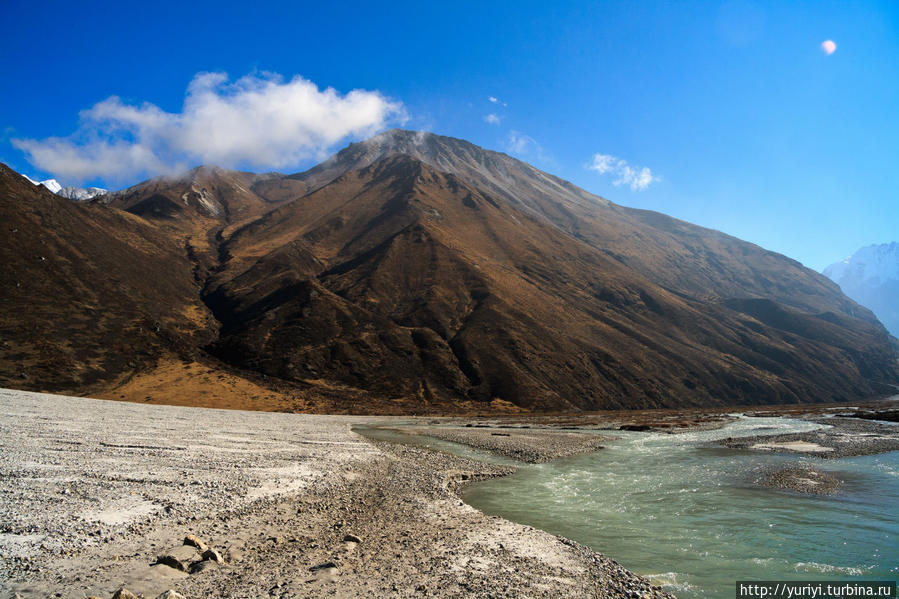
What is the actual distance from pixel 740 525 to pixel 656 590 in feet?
30.8

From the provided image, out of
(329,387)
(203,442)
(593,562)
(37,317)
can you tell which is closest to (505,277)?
(329,387)

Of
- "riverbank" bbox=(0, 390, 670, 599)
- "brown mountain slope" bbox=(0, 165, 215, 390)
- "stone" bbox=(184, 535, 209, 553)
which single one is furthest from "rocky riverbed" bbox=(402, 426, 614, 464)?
"brown mountain slope" bbox=(0, 165, 215, 390)

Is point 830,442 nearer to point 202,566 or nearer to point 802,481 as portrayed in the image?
point 802,481

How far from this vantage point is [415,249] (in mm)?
169625

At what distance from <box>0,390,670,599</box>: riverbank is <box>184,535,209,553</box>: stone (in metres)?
0.22

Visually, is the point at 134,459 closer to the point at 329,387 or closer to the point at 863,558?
the point at 863,558

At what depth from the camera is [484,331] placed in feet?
416

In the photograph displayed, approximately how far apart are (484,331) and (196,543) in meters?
116

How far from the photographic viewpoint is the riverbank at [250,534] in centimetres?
1070

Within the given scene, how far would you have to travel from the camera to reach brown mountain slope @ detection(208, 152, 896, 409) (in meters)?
111

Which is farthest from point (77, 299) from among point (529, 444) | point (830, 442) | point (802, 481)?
point (830, 442)

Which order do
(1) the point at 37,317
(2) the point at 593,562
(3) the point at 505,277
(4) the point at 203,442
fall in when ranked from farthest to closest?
(3) the point at 505,277, (1) the point at 37,317, (4) the point at 203,442, (2) the point at 593,562

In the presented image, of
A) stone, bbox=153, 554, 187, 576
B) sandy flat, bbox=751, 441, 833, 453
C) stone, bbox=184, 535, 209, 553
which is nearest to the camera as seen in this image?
stone, bbox=153, 554, 187, 576

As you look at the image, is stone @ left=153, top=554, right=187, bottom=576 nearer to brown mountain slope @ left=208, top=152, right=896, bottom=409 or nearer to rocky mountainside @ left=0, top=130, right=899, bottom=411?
rocky mountainside @ left=0, top=130, right=899, bottom=411
